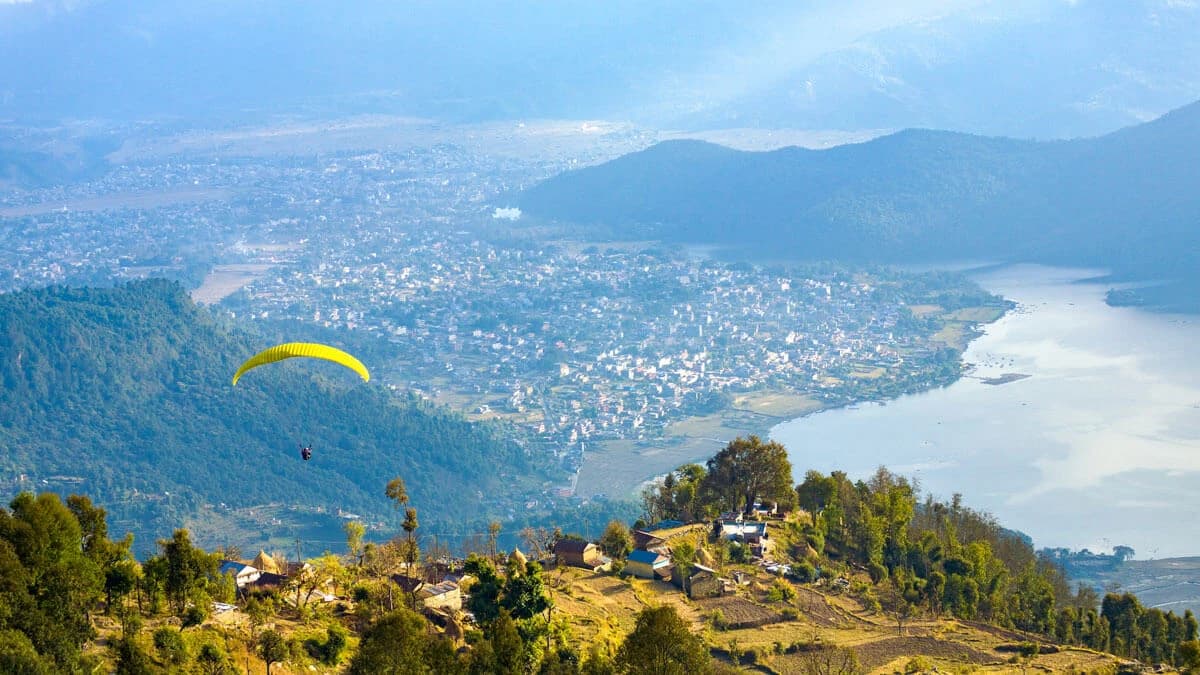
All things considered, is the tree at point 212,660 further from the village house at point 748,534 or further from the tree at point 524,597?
the village house at point 748,534

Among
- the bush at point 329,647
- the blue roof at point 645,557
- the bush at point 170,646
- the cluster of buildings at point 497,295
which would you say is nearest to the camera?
the bush at point 170,646

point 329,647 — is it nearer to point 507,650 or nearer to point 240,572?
point 507,650

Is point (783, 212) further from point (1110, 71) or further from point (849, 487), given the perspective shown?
point (849, 487)

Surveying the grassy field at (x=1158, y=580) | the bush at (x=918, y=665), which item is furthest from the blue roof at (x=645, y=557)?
the grassy field at (x=1158, y=580)

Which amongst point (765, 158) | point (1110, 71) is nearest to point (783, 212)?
point (765, 158)

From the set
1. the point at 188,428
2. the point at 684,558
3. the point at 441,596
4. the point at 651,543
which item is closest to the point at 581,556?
the point at 651,543
